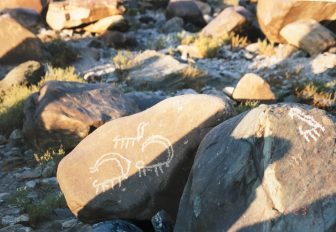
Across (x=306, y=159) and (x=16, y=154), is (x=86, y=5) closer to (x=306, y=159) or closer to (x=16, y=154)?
(x=16, y=154)

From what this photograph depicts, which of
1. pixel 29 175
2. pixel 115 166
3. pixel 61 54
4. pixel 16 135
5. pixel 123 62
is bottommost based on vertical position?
pixel 61 54

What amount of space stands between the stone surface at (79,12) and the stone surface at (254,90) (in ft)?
25.2

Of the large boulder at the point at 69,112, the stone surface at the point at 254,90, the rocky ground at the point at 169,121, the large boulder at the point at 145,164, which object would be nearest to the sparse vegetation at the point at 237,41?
the rocky ground at the point at 169,121

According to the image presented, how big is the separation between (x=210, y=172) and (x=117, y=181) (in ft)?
4.25

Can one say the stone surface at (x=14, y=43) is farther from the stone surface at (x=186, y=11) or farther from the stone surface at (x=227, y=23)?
the stone surface at (x=186, y=11)

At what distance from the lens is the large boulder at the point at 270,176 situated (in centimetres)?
346

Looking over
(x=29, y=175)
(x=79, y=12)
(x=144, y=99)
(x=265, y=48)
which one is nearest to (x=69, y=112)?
(x=29, y=175)

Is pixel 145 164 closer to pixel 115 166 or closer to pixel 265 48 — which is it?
pixel 115 166

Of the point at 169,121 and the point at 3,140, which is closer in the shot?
the point at 169,121

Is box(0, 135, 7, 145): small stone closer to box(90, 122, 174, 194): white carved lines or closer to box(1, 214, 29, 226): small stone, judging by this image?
box(1, 214, 29, 226): small stone

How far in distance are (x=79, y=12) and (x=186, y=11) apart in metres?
4.02

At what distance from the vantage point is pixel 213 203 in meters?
3.88

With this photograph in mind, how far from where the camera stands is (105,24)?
51.0ft

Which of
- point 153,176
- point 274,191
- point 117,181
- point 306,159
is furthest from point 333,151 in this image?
point 117,181
